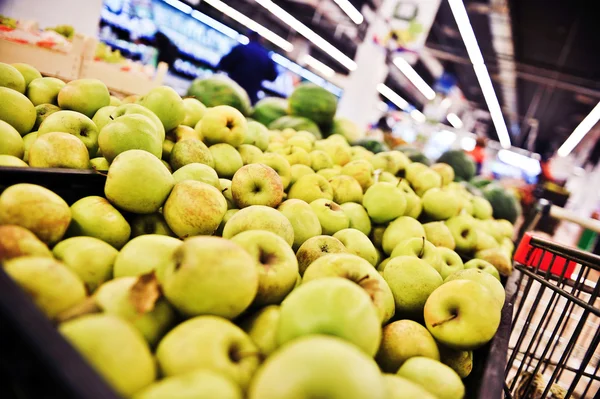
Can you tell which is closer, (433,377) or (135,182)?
(433,377)

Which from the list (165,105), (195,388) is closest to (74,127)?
(165,105)

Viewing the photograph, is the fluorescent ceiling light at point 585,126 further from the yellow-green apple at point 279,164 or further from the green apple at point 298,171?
the yellow-green apple at point 279,164

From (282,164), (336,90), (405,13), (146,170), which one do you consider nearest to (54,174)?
(146,170)

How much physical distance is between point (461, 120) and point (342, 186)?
23093mm

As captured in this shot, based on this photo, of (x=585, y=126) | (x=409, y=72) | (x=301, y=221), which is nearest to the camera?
(x=301, y=221)

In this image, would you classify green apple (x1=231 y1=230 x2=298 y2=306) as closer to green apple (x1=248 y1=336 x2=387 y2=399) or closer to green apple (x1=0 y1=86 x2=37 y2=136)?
green apple (x1=248 y1=336 x2=387 y2=399)

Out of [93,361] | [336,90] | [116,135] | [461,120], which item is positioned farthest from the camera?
[461,120]

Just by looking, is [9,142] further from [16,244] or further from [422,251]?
→ [422,251]

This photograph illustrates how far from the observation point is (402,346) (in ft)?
3.91

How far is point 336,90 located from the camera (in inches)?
530

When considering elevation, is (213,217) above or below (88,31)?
below

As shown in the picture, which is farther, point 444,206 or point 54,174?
point 444,206

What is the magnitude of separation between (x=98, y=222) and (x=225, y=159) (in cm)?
88

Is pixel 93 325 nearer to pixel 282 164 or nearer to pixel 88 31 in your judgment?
pixel 282 164
